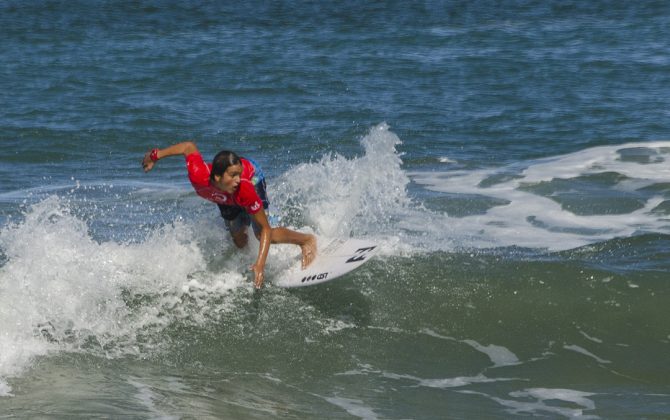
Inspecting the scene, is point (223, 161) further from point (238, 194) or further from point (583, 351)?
point (583, 351)

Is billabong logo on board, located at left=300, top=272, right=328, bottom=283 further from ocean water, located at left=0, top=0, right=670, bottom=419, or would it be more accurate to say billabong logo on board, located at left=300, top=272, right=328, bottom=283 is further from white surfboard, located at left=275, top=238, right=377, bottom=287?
ocean water, located at left=0, top=0, right=670, bottom=419

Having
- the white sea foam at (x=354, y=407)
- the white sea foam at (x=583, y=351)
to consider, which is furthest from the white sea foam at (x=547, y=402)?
the white sea foam at (x=354, y=407)

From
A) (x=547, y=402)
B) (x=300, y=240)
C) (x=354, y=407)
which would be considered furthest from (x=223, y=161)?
(x=547, y=402)

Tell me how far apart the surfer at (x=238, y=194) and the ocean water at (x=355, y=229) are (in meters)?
0.37

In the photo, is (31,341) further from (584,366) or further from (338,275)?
(584,366)

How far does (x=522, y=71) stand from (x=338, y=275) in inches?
483

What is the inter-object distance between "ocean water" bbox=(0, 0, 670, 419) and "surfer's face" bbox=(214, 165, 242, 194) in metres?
1.15

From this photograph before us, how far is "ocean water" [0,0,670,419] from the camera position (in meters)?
7.40

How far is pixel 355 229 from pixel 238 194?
9.00ft

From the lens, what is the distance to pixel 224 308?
8797 mm

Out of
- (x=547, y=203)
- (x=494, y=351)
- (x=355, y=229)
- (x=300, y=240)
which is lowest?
(x=494, y=351)

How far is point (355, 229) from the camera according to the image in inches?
426

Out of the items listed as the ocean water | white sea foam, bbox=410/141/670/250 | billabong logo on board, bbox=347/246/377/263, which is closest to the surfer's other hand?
the ocean water

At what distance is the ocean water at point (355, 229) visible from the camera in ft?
24.3
